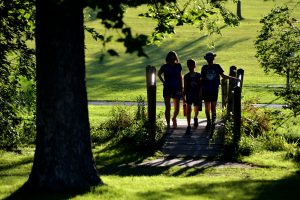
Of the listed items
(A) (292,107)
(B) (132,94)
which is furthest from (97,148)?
(B) (132,94)

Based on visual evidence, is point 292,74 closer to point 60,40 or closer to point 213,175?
point 213,175

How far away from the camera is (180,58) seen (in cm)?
4338

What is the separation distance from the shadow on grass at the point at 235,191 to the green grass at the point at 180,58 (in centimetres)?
766

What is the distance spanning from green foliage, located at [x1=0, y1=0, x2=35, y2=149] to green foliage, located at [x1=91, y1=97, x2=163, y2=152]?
2.81m

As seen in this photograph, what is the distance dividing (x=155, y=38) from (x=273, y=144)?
157 inches

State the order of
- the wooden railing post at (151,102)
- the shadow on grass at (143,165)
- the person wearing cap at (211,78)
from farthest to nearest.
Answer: the person wearing cap at (211,78)
the wooden railing post at (151,102)
the shadow on grass at (143,165)

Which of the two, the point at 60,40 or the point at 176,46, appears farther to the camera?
the point at 176,46

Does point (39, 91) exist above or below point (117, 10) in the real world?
below

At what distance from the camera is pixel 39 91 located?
25.4ft

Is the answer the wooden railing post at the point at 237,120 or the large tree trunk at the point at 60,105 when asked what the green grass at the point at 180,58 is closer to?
the wooden railing post at the point at 237,120

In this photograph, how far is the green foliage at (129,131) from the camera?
510 inches

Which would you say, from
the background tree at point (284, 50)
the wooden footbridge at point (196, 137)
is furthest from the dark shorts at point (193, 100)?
the background tree at point (284, 50)

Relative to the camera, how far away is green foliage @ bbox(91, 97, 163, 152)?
13.0 meters

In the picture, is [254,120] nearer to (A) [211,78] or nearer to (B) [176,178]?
(A) [211,78]
